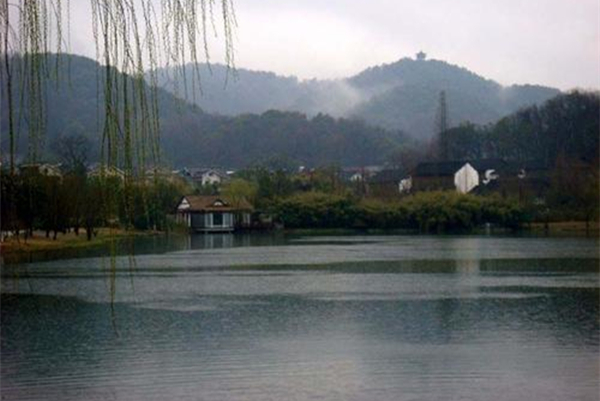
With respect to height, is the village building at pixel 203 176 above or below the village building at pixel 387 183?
above

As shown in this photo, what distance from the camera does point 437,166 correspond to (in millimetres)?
62625

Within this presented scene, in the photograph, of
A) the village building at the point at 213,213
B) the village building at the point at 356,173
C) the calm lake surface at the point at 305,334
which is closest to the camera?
the calm lake surface at the point at 305,334

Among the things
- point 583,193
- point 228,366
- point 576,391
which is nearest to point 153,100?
point 576,391

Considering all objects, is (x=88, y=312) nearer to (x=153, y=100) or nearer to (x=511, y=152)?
(x=153, y=100)

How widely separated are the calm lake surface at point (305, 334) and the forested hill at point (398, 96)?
90.2 metres

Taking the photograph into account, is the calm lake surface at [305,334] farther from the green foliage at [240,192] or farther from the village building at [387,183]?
the village building at [387,183]

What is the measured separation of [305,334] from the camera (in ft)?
42.3

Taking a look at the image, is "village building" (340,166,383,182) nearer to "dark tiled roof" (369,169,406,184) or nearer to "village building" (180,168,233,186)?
"dark tiled roof" (369,169,406,184)

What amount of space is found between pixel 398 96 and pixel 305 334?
136469 mm

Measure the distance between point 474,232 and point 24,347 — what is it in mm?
40347

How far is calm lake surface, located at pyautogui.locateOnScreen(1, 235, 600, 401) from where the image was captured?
9438mm

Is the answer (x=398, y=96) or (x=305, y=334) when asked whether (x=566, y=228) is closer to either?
(x=305, y=334)

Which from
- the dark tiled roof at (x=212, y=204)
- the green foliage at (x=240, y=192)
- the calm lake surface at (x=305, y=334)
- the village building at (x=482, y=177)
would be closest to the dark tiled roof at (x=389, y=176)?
the village building at (x=482, y=177)

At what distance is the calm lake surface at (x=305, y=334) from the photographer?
9.44 meters
